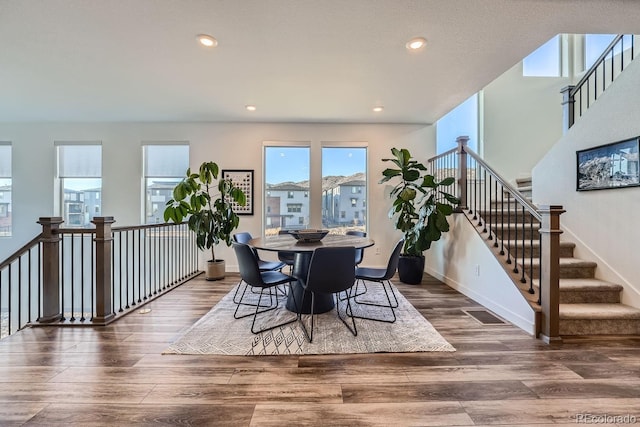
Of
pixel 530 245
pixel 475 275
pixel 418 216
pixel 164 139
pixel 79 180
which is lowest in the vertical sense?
pixel 475 275

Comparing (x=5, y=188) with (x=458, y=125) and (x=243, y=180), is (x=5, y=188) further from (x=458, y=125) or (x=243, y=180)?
(x=458, y=125)

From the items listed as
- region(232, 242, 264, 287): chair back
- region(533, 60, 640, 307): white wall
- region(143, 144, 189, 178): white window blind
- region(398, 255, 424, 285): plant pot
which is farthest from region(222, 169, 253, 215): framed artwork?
region(533, 60, 640, 307): white wall

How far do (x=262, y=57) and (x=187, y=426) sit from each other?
116 inches

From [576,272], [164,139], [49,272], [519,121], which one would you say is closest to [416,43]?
[576,272]

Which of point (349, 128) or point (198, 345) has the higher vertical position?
point (349, 128)

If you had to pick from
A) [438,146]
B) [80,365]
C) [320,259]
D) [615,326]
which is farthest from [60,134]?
[615,326]

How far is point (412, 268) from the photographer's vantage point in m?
3.85

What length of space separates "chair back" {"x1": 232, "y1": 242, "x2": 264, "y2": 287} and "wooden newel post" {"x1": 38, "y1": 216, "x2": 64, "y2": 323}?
188 cm

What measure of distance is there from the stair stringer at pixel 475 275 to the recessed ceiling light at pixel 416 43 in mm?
2193

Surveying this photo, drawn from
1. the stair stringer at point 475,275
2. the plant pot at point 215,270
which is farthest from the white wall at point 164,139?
the stair stringer at point 475,275

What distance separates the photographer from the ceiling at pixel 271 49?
196 cm

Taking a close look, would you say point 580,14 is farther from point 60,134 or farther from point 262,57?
point 60,134

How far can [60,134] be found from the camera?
15.3ft

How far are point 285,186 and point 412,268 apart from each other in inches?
101
